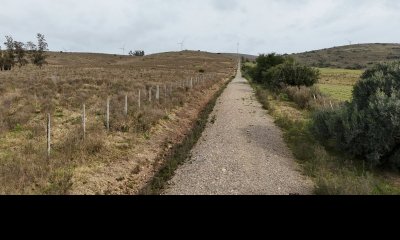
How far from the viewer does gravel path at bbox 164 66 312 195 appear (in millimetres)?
8086

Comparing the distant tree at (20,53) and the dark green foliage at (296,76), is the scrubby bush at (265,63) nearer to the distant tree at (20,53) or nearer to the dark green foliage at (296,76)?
the dark green foliage at (296,76)

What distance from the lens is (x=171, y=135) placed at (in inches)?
577

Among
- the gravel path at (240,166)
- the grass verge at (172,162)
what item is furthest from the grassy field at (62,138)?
the gravel path at (240,166)

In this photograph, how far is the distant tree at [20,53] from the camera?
271 ft

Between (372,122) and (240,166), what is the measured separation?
4.11m

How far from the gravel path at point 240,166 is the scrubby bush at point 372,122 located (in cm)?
177

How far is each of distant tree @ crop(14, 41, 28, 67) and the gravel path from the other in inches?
3190

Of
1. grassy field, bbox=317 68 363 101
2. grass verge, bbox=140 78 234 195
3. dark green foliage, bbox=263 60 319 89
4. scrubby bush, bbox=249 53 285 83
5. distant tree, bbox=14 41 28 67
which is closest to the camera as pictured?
grass verge, bbox=140 78 234 195

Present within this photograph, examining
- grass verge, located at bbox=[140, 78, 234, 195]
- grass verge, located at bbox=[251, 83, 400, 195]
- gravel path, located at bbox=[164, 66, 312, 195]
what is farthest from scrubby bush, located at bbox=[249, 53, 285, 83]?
grass verge, located at bbox=[251, 83, 400, 195]

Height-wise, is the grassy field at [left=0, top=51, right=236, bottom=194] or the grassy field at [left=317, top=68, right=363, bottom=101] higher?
the grassy field at [left=317, top=68, right=363, bottom=101]

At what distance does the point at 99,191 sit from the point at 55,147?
3412 millimetres

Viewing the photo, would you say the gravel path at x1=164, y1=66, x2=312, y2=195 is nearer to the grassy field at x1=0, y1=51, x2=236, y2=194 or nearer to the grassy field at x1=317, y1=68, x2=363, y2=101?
the grassy field at x1=0, y1=51, x2=236, y2=194
